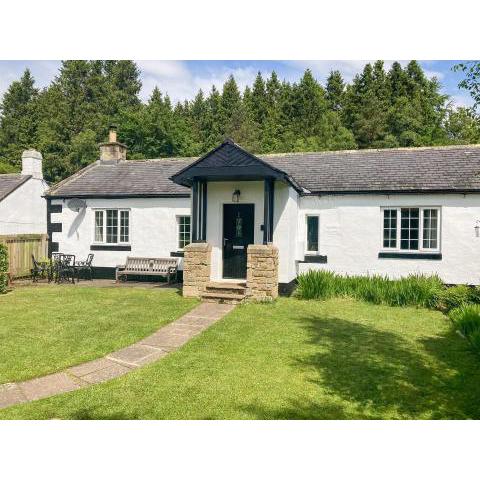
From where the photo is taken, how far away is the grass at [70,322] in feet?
21.7

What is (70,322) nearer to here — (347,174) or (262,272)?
(262,272)

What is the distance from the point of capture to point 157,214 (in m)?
15.9

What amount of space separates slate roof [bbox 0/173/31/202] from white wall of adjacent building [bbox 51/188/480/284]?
5.54 meters

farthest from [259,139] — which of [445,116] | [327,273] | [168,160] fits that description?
[327,273]

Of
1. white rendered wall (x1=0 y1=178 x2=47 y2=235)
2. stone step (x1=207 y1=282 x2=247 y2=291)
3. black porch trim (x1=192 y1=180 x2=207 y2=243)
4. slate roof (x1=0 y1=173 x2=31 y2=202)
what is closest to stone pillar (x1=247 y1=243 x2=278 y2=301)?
stone step (x1=207 y1=282 x2=247 y2=291)

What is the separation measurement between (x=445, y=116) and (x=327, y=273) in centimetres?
3022

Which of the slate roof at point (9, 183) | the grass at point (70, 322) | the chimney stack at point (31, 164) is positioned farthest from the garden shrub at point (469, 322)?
the chimney stack at point (31, 164)

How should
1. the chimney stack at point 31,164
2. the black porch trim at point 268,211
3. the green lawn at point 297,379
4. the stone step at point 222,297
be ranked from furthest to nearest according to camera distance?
the chimney stack at point 31,164 < the black porch trim at point 268,211 < the stone step at point 222,297 < the green lawn at point 297,379

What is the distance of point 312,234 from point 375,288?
3.64 meters

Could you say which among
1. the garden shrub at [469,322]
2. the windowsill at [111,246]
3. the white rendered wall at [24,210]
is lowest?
the garden shrub at [469,322]

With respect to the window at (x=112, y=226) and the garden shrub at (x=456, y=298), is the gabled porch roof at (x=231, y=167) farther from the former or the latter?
the garden shrub at (x=456, y=298)

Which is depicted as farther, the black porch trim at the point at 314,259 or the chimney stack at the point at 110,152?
the chimney stack at the point at 110,152

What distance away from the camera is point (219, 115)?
150 ft

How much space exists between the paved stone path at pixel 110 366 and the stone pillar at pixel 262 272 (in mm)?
2346
